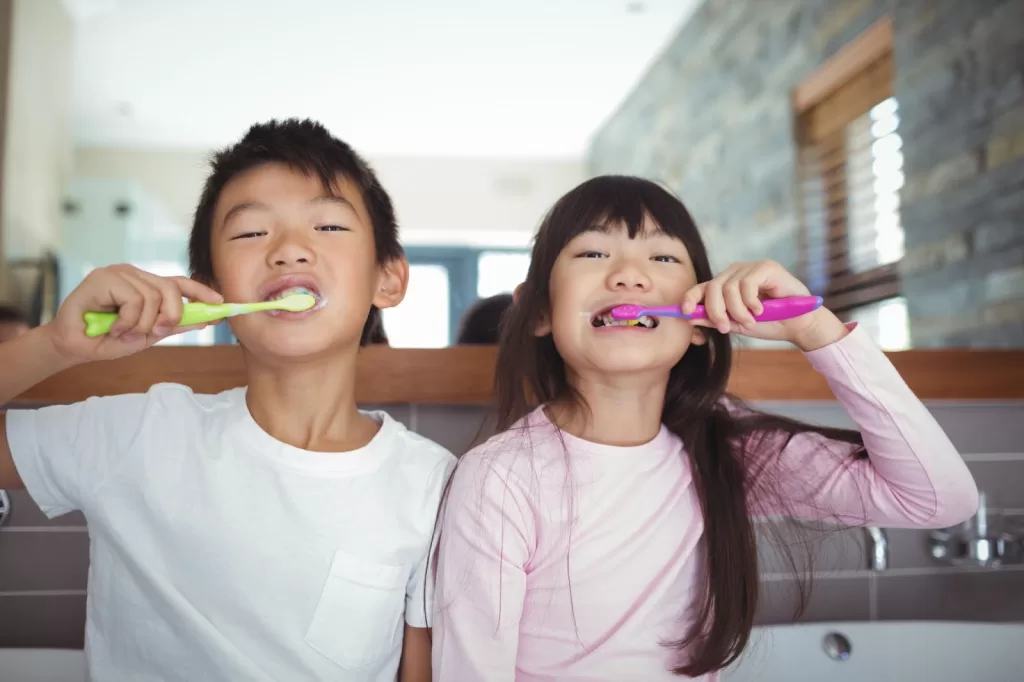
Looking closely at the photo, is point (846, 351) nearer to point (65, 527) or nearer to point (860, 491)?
point (860, 491)

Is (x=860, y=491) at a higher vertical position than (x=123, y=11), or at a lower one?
lower

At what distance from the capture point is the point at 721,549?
87cm

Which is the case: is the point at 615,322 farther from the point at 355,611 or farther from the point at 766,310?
the point at 355,611

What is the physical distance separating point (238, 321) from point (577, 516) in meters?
0.42

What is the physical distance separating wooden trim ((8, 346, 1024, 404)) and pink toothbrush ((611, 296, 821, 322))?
392 mm

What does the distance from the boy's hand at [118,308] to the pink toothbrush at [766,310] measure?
1.43 ft

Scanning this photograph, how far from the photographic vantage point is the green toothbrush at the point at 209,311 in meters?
0.69

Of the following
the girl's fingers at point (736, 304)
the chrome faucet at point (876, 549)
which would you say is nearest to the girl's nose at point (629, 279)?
the girl's fingers at point (736, 304)

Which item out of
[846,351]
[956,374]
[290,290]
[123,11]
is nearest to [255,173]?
[290,290]

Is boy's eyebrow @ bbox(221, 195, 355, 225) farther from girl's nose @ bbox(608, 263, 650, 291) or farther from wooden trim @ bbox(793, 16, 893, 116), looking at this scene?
wooden trim @ bbox(793, 16, 893, 116)

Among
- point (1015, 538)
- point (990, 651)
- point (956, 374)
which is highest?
point (956, 374)

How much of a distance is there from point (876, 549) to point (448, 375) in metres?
0.68

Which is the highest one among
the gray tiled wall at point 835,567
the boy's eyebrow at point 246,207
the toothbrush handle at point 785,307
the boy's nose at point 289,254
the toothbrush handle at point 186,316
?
the boy's eyebrow at point 246,207

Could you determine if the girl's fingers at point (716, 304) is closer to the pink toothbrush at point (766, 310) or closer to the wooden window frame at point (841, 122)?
the pink toothbrush at point (766, 310)
